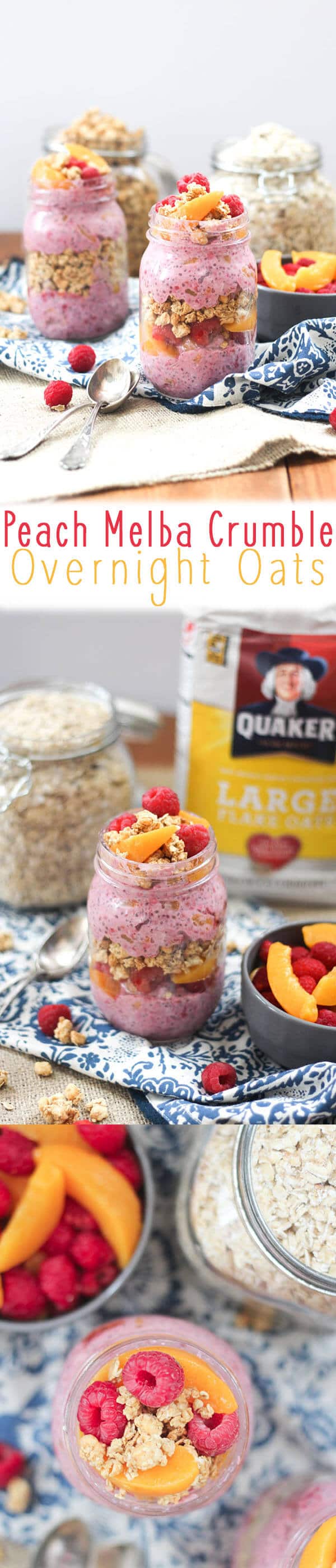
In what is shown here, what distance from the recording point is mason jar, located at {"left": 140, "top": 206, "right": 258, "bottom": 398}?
2.32 ft

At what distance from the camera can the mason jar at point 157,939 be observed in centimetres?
83

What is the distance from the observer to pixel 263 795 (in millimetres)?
1110

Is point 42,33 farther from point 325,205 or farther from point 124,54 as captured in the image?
point 325,205

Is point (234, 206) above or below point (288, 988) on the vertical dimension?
above

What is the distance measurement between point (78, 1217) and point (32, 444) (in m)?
0.52

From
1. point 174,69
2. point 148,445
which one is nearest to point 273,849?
point 148,445

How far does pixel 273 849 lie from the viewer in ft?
3.70

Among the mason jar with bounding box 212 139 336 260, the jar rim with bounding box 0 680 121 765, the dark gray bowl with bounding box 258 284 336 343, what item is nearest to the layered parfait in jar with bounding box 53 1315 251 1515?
the jar rim with bounding box 0 680 121 765

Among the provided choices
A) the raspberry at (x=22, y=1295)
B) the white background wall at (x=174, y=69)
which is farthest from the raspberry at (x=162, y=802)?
the white background wall at (x=174, y=69)

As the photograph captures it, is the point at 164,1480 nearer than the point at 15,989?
Yes

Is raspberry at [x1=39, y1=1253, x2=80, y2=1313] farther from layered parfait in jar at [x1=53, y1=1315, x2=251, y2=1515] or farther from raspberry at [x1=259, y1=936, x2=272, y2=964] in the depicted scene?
raspberry at [x1=259, y1=936, x2=272, y2=964]

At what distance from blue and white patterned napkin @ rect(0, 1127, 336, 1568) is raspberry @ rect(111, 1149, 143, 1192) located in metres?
0.01

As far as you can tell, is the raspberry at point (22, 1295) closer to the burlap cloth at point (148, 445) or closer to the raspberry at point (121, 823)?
the raspberry at point (121, 823)

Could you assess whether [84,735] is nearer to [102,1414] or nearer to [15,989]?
[15,989]
